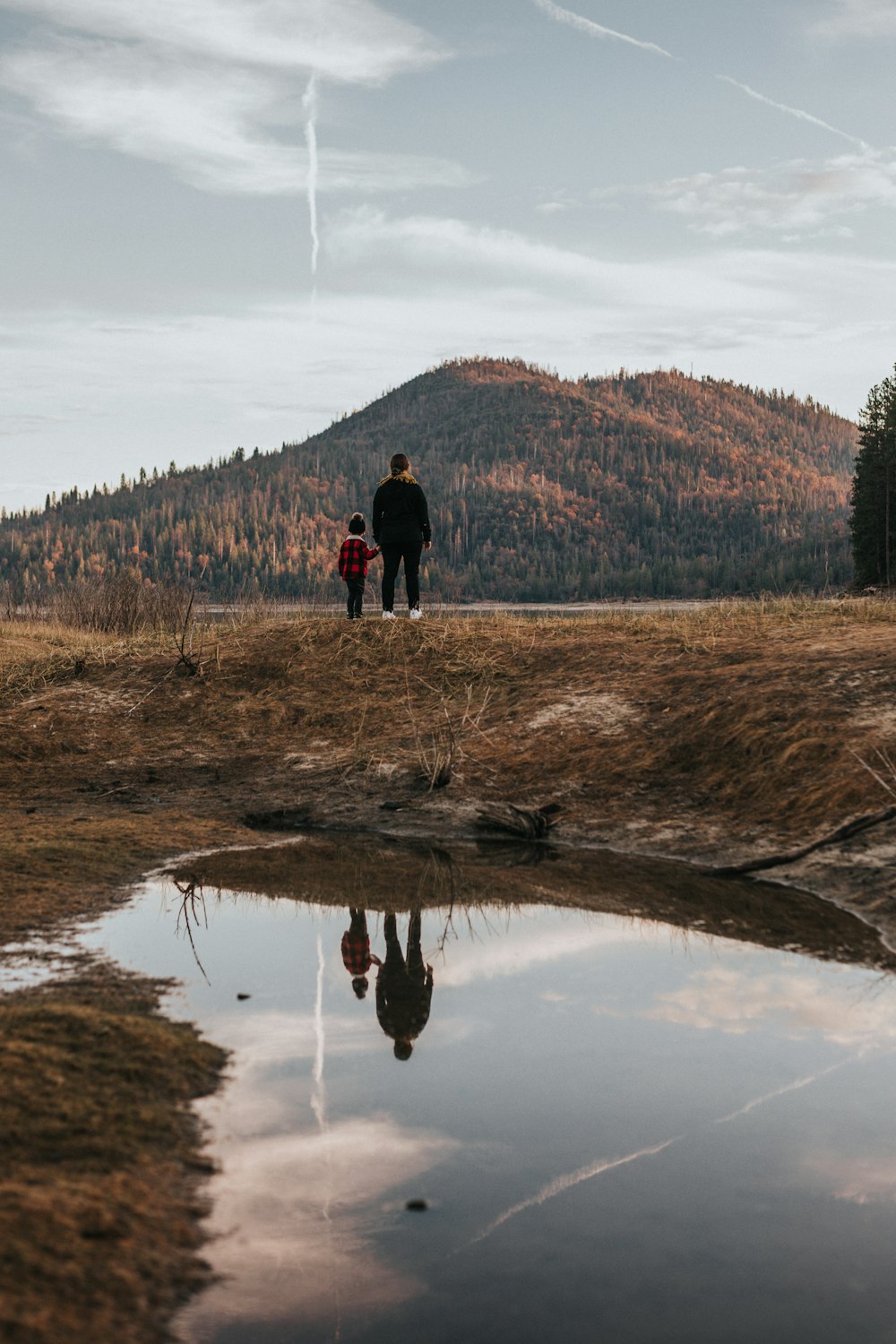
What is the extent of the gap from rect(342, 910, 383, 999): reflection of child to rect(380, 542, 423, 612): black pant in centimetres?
936

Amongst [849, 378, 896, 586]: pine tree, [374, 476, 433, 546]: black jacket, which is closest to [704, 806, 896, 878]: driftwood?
[374, 476, 433, 546]: black jacket

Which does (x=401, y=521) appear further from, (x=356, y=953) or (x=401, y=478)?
(x=356, y=953)

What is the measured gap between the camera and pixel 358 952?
7.20 meters

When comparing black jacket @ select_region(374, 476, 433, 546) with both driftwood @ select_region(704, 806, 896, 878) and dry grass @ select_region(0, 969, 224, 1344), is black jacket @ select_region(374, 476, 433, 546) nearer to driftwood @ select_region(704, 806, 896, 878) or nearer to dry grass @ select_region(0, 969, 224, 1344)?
driftwood @ select_region(704, 806, 896, 878)

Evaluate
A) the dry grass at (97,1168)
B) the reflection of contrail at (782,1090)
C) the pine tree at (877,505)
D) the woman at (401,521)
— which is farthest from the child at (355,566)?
the pine tree at (877,505)

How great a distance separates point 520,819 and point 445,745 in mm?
2236

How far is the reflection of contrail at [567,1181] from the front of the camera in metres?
3.99

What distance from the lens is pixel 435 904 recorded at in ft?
27.0

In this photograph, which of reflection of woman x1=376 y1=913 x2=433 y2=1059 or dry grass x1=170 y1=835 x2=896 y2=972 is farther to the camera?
dry grass x1=170 y1=835 x2=896 y2=972

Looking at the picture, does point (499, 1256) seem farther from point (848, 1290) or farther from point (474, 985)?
point (474, 985)

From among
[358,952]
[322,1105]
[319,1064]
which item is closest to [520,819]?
[358,952]

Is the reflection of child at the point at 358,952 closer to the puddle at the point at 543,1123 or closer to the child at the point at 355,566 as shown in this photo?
the puddle at the point at 543,1123

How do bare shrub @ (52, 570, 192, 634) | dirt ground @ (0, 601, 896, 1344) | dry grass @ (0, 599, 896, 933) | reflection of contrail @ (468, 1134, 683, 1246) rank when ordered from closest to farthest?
reflection of contrail @ (468, 1134, 683, 1246)
dirt ground @ (0, 601, 896, 1344)
dry grass @ (0, 599, 896, 933)
bare shrub @ (52, 570, 192, 634)

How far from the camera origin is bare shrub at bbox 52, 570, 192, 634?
29.6m
